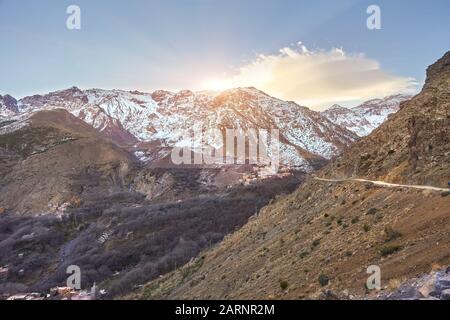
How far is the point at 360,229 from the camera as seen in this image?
72.5ft

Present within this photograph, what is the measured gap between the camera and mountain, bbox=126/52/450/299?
1638 centimetres

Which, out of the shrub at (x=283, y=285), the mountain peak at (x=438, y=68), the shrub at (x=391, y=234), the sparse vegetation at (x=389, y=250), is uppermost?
the mountain peak at (x=438, y=68)

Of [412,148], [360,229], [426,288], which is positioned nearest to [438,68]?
[412,148]

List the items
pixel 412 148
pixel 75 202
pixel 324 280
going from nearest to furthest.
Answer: pixel 324 280, pixel 412 148, pixel 75 202

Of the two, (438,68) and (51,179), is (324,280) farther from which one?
(51,179)

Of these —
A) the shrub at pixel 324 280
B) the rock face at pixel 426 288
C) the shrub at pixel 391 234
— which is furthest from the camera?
the shrub at pixel 391 234

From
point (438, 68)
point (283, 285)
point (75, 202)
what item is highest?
point (438, 68)

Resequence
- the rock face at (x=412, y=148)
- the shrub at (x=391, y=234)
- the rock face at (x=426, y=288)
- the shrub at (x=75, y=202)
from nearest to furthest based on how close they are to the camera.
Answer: the rock face at (x=426, y=288) → the shrub at (x=391, y=234) → the rock face at (x=412, y=148) → the shrub at (x=75, y=202)

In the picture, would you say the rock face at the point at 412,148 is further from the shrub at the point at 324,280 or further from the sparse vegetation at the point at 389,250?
the shrub at the point at 324,280

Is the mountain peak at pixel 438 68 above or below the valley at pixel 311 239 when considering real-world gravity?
above

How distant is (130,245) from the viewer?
101875mm

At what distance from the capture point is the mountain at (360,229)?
16.4 m

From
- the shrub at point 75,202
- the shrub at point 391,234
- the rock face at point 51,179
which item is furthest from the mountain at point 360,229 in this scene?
the rock face at point 51,179
